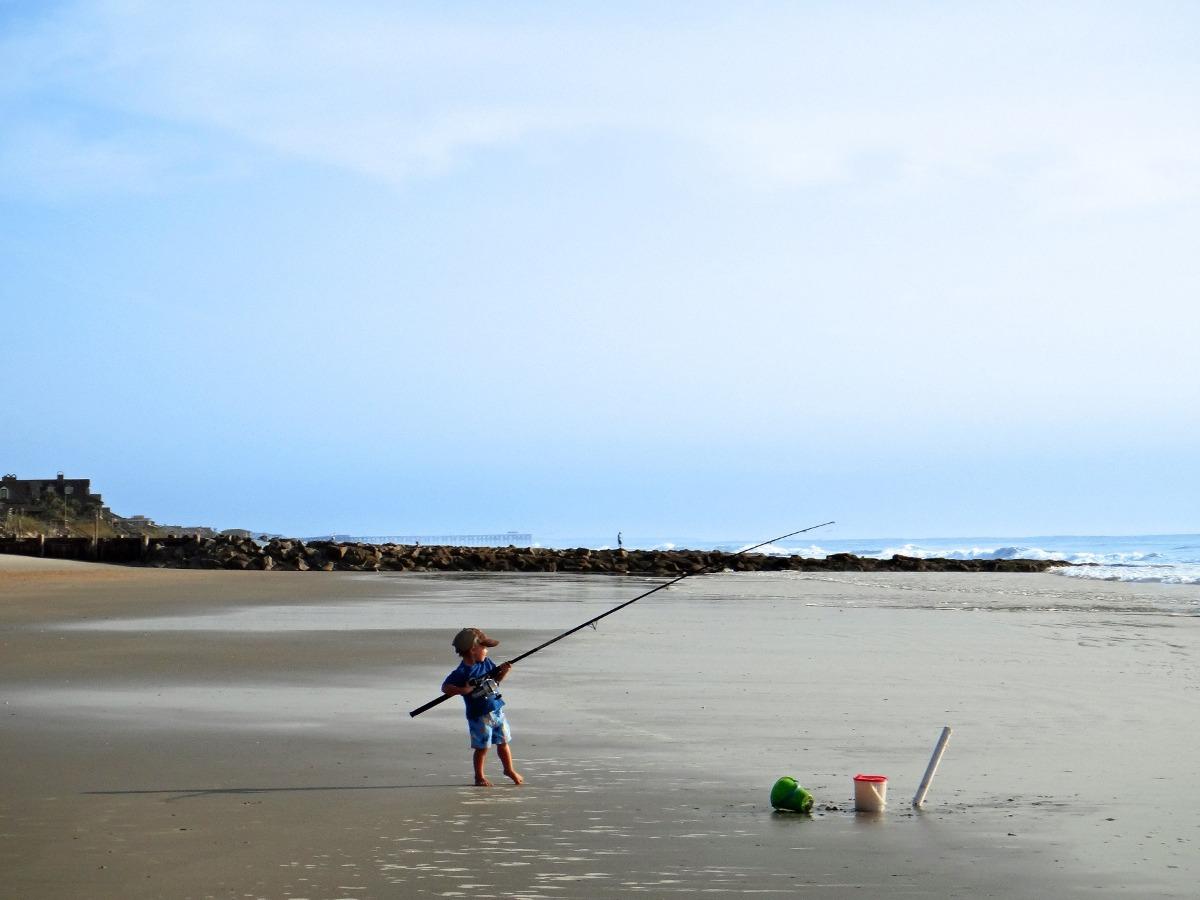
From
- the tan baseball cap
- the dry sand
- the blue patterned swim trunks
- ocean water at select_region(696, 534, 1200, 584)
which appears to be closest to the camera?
the dry sand

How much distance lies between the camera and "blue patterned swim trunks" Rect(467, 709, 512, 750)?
23.6 feet

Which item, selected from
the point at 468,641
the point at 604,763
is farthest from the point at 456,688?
the point at 604,763

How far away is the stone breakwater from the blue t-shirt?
30568 mm

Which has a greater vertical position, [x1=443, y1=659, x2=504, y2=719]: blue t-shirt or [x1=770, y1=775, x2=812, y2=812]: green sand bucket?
[x1=443, y1=659, x2=504, y2=719]: blue t-shirt

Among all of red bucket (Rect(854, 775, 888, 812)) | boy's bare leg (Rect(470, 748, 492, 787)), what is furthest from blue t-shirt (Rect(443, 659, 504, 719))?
red bucket (Rect(854, 775, 888, 812))

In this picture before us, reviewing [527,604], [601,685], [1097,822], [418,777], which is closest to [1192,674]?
[601,685]

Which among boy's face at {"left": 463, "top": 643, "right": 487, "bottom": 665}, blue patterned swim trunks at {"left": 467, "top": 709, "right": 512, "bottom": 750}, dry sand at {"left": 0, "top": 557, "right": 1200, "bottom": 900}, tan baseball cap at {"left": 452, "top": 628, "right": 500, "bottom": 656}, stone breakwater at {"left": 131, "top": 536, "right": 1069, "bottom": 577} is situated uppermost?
stone breakwater at {"left": 131, "top": 536, "right": 1069, "bottom": 577}

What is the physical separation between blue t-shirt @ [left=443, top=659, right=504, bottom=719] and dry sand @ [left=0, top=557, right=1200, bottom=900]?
389mm

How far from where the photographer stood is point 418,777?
7.27 metres

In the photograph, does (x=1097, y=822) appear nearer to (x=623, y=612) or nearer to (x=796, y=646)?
(x=796, y=646)

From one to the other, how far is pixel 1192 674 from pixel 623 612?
30.3 feet

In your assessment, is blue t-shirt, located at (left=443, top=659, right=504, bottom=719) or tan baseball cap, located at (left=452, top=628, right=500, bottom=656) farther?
tan baseball cap, located at (left=452, top=628, right=500, bottom=656)

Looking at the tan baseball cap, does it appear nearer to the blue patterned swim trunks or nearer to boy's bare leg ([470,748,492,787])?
the blue patterned swim trunks

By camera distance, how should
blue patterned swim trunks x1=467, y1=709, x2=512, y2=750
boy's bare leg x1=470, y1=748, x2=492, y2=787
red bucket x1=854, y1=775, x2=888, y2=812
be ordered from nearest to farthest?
red bucket x1=854, y1=775, x2=888, y2=812
boy's bare leg x1=470, y1=748, x2=492, y2=787
blue patterned swim trunks x1=467, y1=709, x2=512, y2=750
